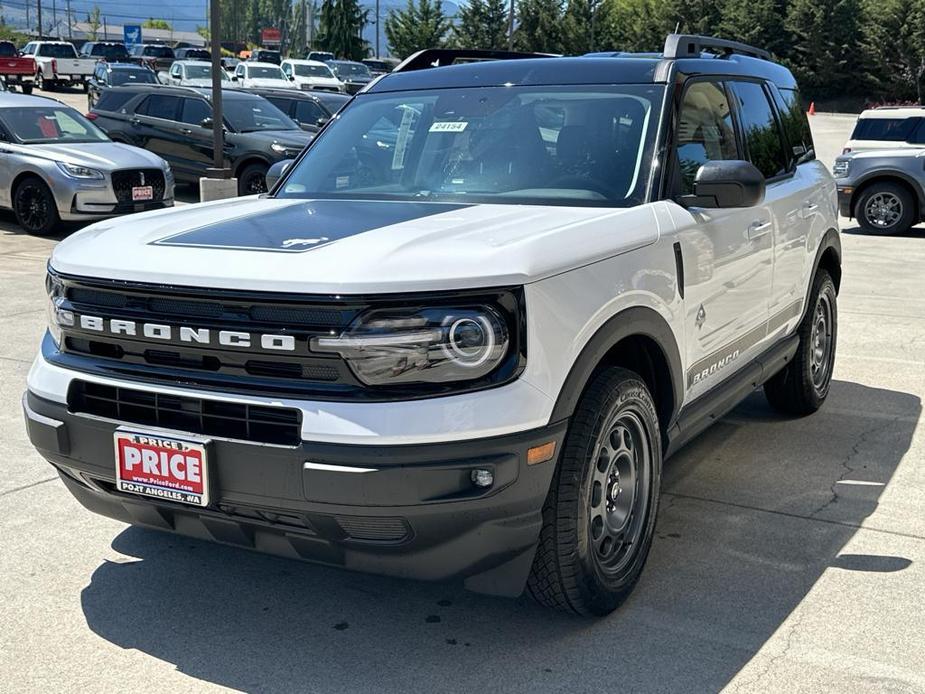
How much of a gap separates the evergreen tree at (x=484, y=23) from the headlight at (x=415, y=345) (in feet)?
224

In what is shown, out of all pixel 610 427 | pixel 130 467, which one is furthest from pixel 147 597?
pixel 610 427

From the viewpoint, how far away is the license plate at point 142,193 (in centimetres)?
1318

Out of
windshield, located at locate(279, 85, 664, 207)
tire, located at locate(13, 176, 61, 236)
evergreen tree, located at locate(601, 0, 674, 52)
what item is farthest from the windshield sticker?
evergreen tree, located at locate(601, 0, 674, 52)

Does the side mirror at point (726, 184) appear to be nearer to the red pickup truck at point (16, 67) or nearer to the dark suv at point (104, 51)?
the red pickup truck at point (16, 67)

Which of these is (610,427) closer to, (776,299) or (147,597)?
(147,597)

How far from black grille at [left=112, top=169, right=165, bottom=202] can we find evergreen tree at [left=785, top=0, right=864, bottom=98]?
52.9m

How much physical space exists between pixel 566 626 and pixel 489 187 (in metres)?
1.69

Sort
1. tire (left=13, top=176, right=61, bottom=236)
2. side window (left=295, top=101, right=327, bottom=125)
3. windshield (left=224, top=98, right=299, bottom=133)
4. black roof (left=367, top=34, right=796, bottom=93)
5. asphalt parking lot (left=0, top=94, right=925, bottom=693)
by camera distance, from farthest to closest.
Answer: side window (left=295, top=101, right=327, bottom=125), windshield (left=224, top=98, right=299, bottom=133), tire (left=13, top=176, right=61, bottom=236), black roof (left=367, top=34, right=796, bottom=93), asphalt parking lot (left=0, top=94, right=925, bottom=693)

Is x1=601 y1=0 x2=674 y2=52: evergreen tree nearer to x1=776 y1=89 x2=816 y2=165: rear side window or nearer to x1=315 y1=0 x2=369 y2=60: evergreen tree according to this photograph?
x1=315 y1=0 x2=369 y2=60: evergreen tree

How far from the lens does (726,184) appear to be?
4051 millimetres

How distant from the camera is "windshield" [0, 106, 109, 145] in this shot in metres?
13.5

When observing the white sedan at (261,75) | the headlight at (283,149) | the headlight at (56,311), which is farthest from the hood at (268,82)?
the headlight at (56,311)

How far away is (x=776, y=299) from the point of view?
208 inches

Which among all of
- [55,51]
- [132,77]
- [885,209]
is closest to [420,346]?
[885,209]
